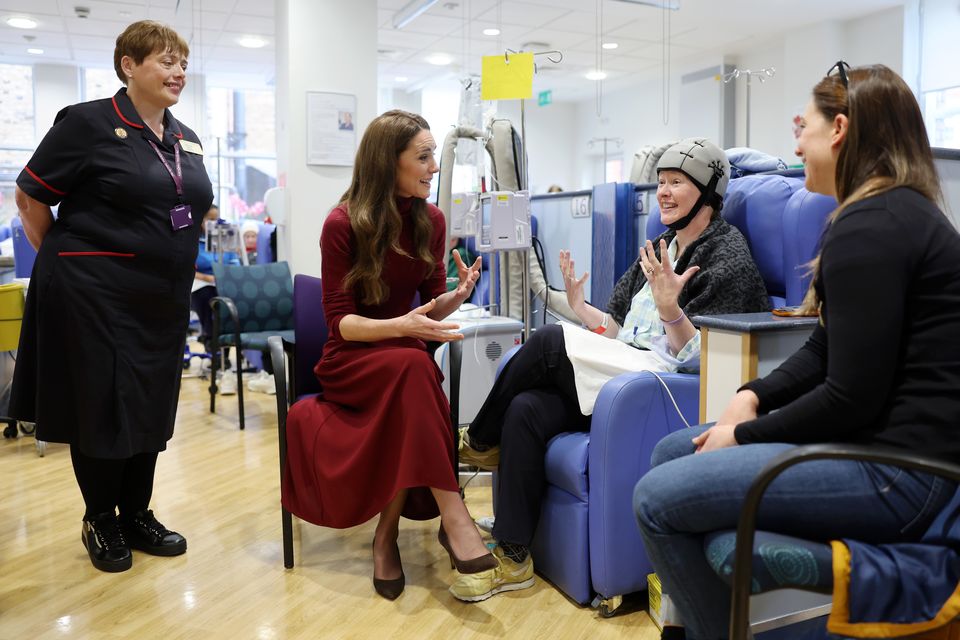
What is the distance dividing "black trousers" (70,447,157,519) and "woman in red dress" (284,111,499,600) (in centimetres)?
57

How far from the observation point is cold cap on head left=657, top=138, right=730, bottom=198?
222 centimetres

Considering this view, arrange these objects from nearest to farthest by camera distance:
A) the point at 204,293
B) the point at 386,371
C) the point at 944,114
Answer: the point at 386,371 < the point at 204,293 < the point at 944,114

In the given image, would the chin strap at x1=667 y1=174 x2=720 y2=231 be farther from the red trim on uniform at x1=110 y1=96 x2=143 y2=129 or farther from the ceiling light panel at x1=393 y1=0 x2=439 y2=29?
the ceiling light panel at x1=393 y1=0 x2=439 y2=29

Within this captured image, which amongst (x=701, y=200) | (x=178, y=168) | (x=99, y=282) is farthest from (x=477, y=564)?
(x=178, y=168)

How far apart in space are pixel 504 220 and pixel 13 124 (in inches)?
381

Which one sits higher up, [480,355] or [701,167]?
[701,167]

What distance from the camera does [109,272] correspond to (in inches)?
87.4

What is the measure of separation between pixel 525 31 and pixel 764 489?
25.3 ft

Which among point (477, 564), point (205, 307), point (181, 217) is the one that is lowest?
point (477, 564)

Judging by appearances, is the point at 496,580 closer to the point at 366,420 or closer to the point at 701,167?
the point at 366,420

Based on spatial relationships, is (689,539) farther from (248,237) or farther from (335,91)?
(248,237)

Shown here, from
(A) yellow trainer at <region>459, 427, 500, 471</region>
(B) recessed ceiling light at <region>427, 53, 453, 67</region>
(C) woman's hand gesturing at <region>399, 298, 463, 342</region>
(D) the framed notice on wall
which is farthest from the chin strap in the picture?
(B) recessed ceiling light at <region>427, 53, 453, 67</region>

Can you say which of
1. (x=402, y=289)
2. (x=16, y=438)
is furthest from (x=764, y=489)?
(x=16, y=438)

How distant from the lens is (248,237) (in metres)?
5.84
